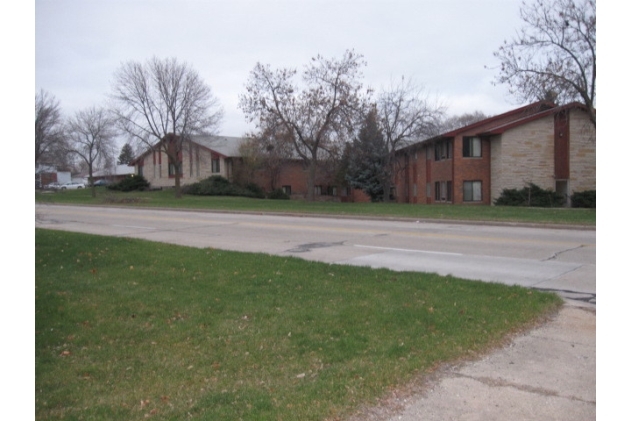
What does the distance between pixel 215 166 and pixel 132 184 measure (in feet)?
32.5

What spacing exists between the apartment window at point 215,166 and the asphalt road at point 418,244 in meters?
36.4

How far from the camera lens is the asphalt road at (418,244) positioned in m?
11.3

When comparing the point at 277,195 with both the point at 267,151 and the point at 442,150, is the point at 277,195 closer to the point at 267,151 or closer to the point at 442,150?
the point at 267,151

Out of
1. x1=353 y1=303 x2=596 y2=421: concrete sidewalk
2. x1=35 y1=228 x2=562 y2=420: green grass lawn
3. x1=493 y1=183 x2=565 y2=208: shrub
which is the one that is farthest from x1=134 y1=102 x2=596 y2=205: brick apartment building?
x1=353 y1=303 x2=596 y2=421: concrete sidewalk

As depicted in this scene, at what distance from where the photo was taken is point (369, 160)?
45000mm

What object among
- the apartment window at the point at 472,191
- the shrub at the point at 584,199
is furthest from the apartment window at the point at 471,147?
the shrub at the point at 584,199

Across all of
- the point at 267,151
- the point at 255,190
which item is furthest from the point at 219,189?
the point at 267,151

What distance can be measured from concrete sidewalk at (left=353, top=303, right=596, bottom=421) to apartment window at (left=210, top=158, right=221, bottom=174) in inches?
2201

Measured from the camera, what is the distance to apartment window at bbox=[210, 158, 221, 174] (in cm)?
6106

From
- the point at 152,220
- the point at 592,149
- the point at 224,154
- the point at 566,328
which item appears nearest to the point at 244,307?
the point at 566,328

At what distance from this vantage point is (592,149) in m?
37.3

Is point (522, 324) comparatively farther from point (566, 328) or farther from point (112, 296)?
point (112, 296)

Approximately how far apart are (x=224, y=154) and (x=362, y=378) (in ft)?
184

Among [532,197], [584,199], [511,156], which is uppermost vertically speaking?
[511,156]
